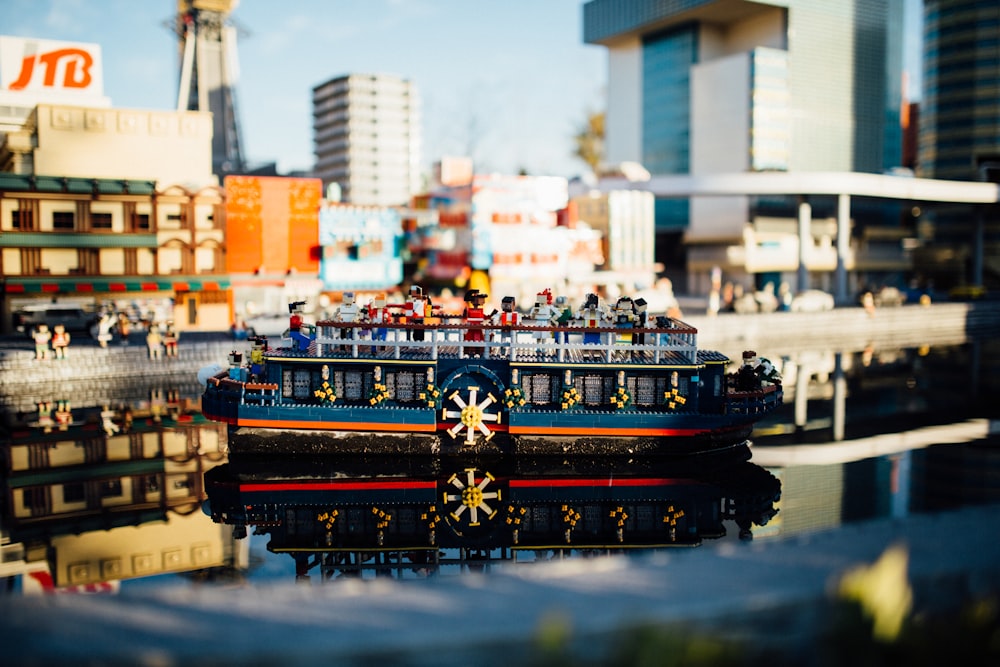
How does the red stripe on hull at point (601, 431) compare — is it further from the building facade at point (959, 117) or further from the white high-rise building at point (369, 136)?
the white high-rise building at point (369, 136)

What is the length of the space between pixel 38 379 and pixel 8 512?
16.9 m

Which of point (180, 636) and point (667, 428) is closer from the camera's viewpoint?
point (180, 636)

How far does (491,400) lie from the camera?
22719mm

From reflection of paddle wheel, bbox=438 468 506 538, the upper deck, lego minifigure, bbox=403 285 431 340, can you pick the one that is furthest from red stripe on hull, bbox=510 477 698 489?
lego minifigure, bbox=403 285 431 340

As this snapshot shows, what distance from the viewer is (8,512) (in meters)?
18.7

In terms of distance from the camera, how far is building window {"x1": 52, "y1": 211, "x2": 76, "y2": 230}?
41.9m

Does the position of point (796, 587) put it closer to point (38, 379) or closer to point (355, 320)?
point (355, 320)

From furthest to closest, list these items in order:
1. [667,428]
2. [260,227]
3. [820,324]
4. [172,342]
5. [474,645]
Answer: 1. [820,324]
2. [260,227]
3. [172,342]
4. [667,428]
5. [474,645]

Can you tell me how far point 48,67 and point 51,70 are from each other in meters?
0.25

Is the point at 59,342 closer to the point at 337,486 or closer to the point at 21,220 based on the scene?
the point at 21,220

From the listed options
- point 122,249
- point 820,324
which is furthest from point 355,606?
point 820,324

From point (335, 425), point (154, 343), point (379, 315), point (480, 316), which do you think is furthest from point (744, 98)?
point (335, 425)

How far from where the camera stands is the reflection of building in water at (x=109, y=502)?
51.6 ft

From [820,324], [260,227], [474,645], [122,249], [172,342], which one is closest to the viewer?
[474,645]
